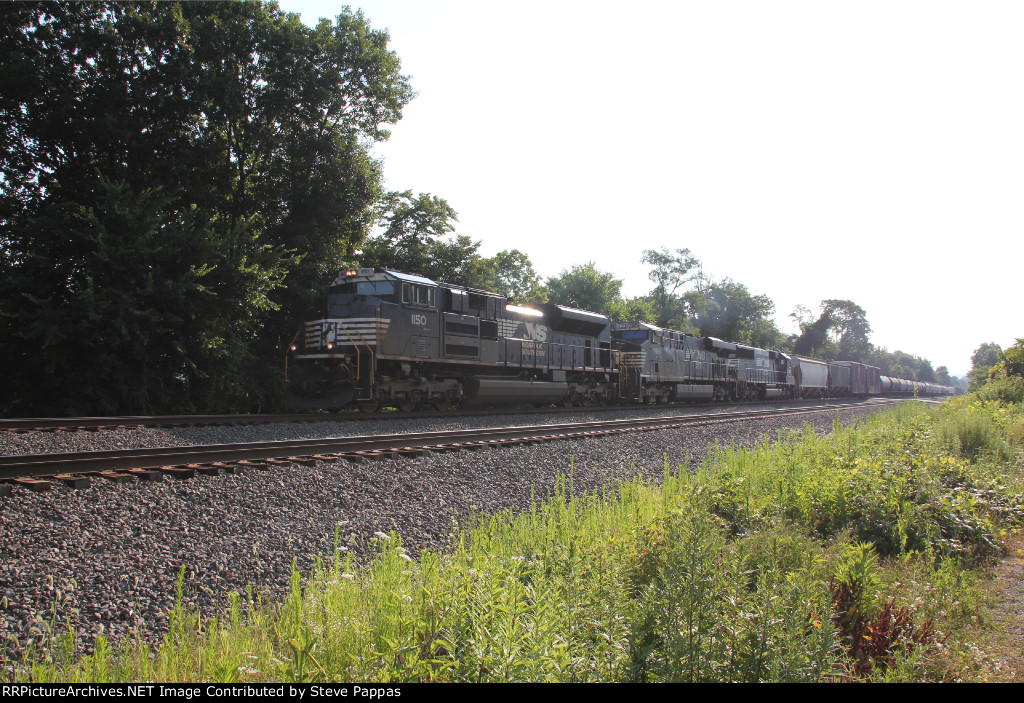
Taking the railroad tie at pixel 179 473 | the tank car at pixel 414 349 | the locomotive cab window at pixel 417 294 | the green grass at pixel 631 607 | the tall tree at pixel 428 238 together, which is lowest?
the green grass at pixel 631 607

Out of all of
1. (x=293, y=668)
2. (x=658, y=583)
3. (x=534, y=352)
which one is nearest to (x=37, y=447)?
(x=293, y=668)

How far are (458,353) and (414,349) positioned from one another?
1630 millimetres

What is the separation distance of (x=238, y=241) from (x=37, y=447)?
10086mm

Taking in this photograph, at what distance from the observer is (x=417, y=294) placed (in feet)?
Answer: 52.2

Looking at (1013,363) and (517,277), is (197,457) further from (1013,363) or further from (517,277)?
(517,277)

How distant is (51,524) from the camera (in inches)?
173

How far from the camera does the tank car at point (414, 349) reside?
584 inches

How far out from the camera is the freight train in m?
14.9

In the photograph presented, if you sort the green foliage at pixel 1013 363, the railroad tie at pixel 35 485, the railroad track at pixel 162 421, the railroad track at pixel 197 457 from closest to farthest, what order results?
the railroad tie at pixel 35 485 → the railroad track at pixel 197 457 → the railroad track at pixel 162 421 → the green foliage at pixel 1013 363

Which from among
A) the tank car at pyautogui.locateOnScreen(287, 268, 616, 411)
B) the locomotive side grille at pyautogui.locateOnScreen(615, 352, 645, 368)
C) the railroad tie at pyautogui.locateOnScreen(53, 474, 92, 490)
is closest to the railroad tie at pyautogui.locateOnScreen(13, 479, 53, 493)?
the railroad tie at pyautogui.locateOnScreen(53, 474, 92, 490)

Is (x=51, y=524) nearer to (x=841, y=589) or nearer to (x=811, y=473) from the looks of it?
(x=841, y=589)

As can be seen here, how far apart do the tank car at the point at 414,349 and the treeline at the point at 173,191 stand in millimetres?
2901

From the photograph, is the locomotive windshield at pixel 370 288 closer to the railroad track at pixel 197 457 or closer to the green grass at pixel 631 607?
the railroad track at pixel 197 457

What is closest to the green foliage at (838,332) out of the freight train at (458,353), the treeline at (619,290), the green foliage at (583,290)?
the treeline at (619,290)
